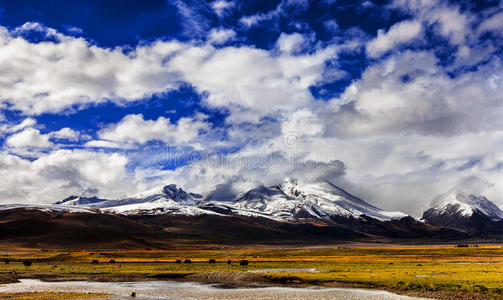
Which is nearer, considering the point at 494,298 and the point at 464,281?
the point at 494,298

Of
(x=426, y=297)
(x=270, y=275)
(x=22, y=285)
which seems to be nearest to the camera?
(x=426, y=297)

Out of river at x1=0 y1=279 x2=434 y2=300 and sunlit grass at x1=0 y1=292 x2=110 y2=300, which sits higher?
sunlit grass at x1=0 y1=292 x2=110 y2=300

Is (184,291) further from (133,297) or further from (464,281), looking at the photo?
(464,281)

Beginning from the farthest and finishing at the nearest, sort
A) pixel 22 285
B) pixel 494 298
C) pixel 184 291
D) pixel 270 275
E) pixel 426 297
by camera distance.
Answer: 1. pixel 270 275
2. pixel 22 285
3. pixel 184 291
4. pixel 426 297
5. pixel 494 298

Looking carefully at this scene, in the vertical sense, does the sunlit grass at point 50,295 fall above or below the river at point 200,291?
above

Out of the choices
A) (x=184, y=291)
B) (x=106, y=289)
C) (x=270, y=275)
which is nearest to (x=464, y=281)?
(x=270, y=275)

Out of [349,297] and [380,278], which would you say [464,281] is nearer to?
[380,278]

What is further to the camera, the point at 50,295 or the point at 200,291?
the point at 200,291

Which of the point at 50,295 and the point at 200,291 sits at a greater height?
the point at 50,295

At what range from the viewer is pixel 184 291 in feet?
203

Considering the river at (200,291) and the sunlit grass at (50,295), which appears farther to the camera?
the river at (200,291)

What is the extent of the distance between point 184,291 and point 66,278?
33.1 m

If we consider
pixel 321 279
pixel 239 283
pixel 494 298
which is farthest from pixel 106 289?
pixel 494 298

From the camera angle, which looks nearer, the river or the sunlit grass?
the sunlit grass
